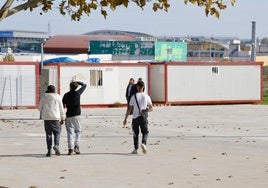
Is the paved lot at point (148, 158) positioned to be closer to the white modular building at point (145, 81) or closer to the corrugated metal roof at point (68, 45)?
the white modular building at point (145, 81)

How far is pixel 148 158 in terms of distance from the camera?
53.2 feet

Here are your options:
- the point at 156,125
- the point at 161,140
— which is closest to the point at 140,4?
the point at 161,140

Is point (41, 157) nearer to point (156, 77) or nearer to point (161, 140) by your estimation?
point (161, 140)

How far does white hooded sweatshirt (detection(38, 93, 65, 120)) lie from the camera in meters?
16.7

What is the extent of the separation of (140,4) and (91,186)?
11.4 feet

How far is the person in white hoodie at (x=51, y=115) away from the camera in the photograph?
1667 cm

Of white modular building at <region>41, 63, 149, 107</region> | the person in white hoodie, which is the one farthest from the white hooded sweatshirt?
white modular building at <region>41, 63, 149, 107</region>

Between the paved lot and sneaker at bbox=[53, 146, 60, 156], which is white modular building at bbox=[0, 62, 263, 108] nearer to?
the paved lot

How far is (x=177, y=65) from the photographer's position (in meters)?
43.8

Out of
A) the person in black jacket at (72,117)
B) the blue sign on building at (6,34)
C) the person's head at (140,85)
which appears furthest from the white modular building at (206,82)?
the blue sign on building at (6,34)

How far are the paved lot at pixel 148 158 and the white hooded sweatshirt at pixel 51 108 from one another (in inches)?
36.0

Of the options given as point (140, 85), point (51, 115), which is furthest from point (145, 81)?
point (51, 115)

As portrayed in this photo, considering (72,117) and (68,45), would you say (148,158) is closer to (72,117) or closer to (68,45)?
(72,117)

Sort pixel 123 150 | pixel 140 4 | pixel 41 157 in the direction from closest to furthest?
pixel 140 4
pixel 41 157
pixel 123 150
